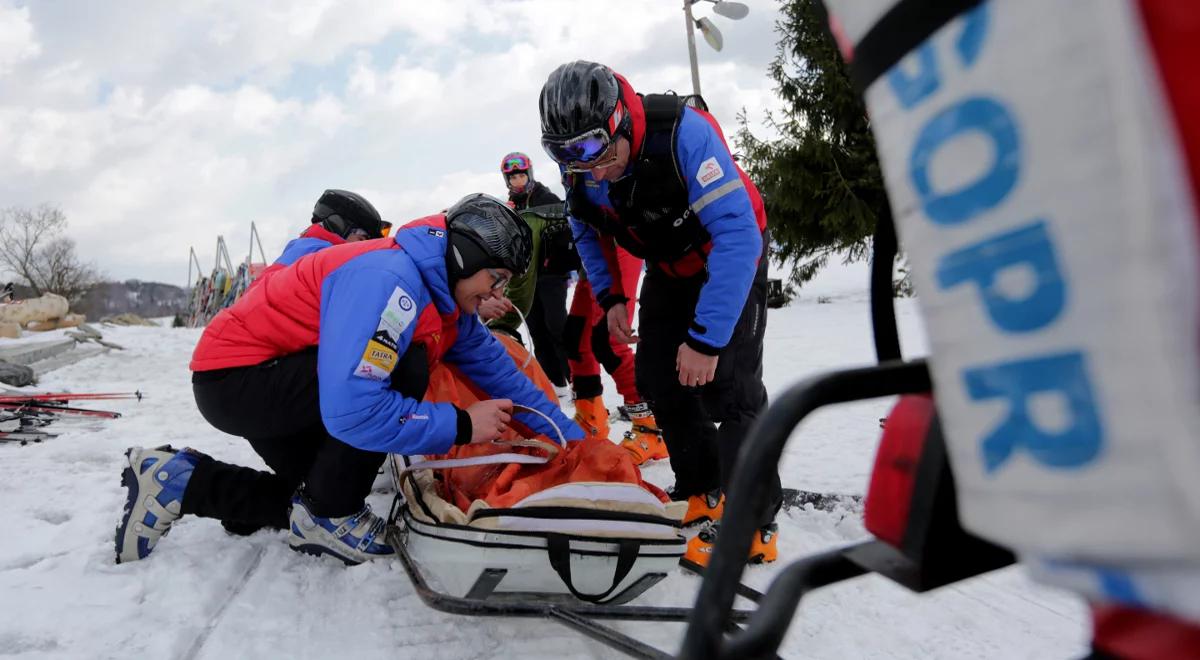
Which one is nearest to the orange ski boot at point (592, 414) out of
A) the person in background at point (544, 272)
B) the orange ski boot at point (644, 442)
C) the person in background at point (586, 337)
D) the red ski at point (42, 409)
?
the person in background at point (586, 337)

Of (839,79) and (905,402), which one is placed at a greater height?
(839,79)

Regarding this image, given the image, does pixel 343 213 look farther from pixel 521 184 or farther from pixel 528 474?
pixel 528 474

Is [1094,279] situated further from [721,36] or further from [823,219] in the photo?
[823,219]

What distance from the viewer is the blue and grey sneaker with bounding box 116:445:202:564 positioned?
8.07 feet

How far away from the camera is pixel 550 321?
217 inches

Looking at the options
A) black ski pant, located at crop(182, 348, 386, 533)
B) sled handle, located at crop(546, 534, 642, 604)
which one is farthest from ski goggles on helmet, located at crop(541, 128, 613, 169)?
sled handle, located at crop(546, 534, 642, 604)

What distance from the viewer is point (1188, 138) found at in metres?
0.46

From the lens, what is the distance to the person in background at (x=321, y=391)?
2264 millimetres

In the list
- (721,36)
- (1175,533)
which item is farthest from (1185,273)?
(721,36)

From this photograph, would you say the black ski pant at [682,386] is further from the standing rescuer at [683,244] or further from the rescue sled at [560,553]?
the rescue sled at [560,553]

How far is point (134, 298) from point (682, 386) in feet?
161

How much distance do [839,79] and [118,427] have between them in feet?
39.0

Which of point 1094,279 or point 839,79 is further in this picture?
point 839,79

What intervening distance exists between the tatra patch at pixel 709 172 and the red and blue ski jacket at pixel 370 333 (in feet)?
3.02
